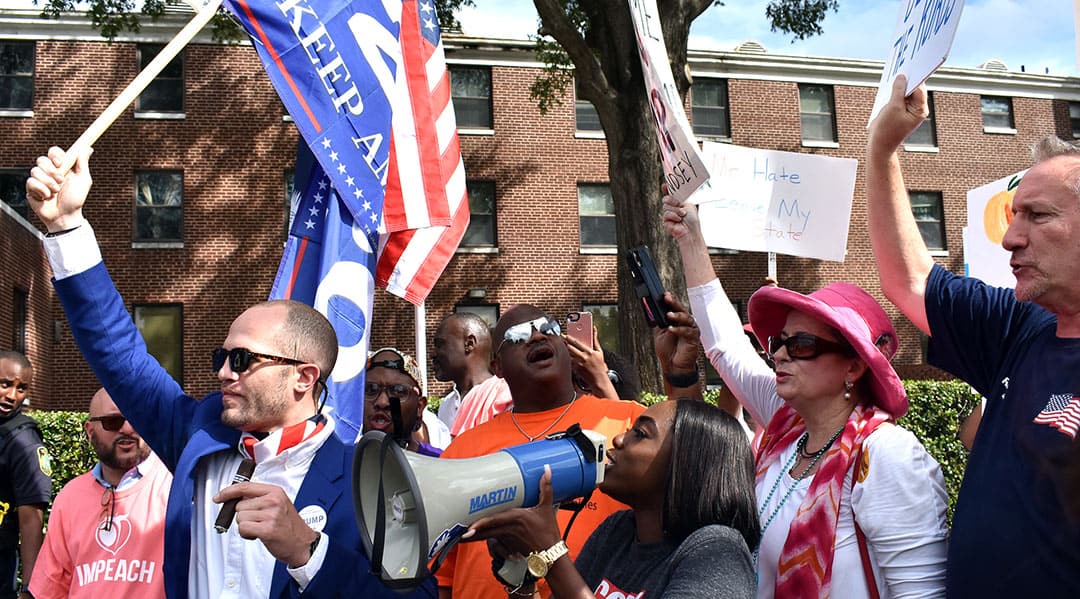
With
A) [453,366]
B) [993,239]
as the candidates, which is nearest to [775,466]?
[453,366]

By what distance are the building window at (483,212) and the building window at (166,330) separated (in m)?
6.08

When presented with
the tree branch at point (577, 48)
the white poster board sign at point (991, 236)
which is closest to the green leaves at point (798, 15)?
the tree branch at point (577, 48)

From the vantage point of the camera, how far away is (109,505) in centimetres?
425

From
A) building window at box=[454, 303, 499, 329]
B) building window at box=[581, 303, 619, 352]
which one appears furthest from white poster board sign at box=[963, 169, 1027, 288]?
building window at box=[581, 303, 619, 352]

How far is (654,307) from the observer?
141 inches

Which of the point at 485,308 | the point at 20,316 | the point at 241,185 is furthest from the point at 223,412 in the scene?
the point at 241,185

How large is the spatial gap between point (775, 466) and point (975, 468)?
77 centimetres

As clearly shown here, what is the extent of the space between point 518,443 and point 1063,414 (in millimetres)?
1933

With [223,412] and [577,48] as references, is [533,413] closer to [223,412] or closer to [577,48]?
[223,412]

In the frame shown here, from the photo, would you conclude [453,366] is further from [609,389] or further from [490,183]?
[490,183]

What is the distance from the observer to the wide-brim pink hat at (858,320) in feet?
9.44

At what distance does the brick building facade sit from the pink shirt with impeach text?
49.7 ft

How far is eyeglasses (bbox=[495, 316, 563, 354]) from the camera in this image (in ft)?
12.7

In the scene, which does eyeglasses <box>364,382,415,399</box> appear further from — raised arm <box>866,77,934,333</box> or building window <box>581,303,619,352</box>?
building window <box>581,303,619,352</box>
